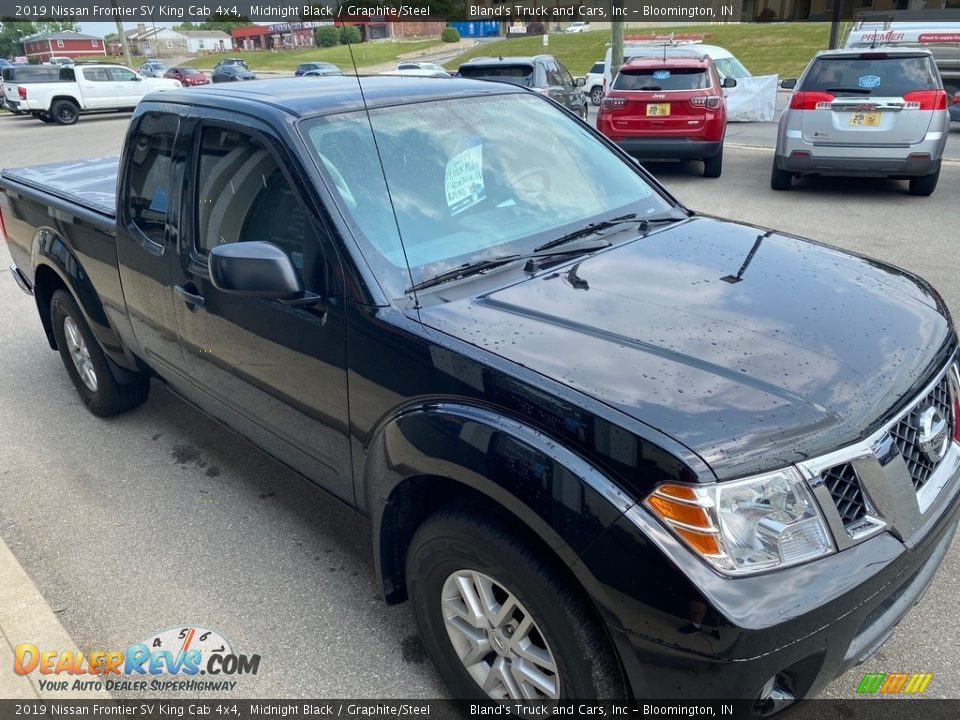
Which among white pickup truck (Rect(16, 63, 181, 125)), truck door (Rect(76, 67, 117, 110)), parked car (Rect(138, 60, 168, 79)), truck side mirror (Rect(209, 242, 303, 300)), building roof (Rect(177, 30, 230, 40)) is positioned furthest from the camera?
building roof (Rect(177, 30, 230, 40))

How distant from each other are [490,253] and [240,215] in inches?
38.5

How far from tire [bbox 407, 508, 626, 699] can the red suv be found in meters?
9.53

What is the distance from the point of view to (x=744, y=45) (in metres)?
38.2

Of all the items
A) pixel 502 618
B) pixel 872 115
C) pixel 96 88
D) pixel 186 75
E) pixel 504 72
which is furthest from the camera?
pixel 186 75

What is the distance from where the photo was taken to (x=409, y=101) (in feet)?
9.57

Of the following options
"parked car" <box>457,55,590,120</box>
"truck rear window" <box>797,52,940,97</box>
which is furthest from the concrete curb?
"parked car" <box>457,55,590,120</box>

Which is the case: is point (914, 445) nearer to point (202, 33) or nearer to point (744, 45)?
point (744, 45)

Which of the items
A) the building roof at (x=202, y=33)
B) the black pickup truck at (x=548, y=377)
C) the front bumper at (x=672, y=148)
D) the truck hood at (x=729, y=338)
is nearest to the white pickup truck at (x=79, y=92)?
the front bumper at (x=672, y=148)

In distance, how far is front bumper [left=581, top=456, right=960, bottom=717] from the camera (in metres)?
1.65

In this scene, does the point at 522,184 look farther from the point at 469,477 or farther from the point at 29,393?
the point at 29,393

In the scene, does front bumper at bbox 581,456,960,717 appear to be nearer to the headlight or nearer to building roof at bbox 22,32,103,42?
the headlight

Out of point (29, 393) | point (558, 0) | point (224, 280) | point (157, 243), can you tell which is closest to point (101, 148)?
point (29, 393)

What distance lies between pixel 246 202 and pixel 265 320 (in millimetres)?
474

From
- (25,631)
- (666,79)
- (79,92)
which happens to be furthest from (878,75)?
(79,92)
